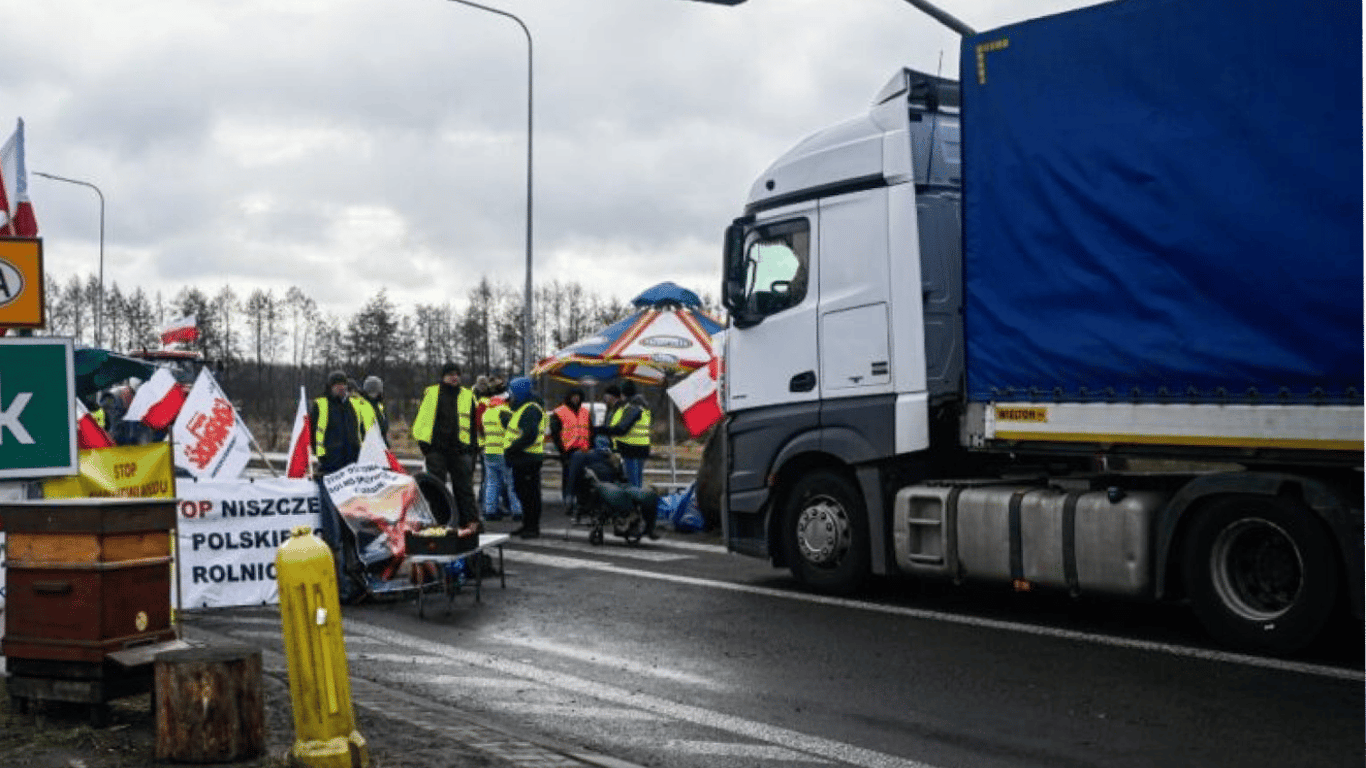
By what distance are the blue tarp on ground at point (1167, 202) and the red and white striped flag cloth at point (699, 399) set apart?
8.31 meters

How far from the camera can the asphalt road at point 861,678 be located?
22.7 feet

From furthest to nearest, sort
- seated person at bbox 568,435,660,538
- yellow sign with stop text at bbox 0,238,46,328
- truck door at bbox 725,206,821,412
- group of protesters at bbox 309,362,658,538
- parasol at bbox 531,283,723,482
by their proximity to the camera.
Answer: parasol at bbox 531,283,723,482 < seated person at bbox 568,435,660,538 < group of protesters at bbox 309,362,658,538 < truck door at bbox 725,206,821,412 < yellow sign with stop text at bbox 0,238,46,328

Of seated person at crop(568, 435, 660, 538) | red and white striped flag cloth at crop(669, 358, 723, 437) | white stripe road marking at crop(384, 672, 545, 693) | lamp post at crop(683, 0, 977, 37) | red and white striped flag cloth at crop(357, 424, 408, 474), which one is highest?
lamp post at crop(683, 0, 977, 37)

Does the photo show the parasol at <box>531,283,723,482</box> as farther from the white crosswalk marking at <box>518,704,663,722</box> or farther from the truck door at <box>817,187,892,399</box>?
the white crosswalk marking at <box>518,704,663,722</box>

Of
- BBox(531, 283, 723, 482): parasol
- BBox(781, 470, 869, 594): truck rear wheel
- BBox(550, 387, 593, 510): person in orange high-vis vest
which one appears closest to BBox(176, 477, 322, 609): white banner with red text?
BBox(781, 470, 869, 594): truck rear wheel

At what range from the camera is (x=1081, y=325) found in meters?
9.83

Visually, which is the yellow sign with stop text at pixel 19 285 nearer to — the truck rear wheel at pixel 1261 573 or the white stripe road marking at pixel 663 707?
the white stripe road marking at pixel 663 707

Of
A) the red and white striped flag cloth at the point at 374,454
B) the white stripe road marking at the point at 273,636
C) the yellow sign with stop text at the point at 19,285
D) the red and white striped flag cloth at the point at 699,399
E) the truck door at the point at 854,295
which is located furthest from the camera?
the red and white striped flag cloth at the point at 699,399

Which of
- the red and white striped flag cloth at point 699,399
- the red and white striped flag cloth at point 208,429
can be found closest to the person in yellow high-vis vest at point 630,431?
the red and white striped flag cloth at point 699,399

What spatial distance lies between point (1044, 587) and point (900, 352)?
2.08m

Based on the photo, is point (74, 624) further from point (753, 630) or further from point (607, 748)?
point (753, 630)

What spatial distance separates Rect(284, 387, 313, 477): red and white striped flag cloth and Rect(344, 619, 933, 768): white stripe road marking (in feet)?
14.3

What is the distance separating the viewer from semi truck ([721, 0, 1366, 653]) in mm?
8484

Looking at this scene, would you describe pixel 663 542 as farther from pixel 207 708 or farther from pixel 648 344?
pixel 207 708
